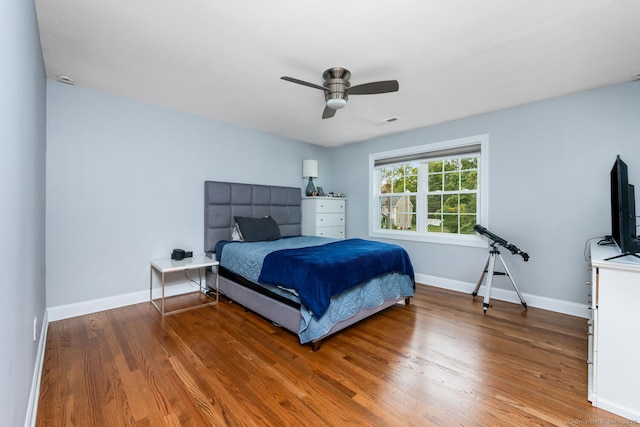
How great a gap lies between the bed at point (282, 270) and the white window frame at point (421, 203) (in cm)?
114

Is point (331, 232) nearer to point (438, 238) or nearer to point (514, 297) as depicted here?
point (438, 238)

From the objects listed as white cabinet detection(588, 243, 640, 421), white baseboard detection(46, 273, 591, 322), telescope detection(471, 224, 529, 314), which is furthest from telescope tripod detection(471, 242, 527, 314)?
white cabinet detection(588, 243, 640, 421)

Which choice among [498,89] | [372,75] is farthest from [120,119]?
[498,89]

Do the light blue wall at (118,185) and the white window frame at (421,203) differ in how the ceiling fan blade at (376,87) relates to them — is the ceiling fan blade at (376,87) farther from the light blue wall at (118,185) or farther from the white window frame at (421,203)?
the light blue wall at (118,185)

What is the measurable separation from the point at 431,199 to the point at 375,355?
9.24 ft

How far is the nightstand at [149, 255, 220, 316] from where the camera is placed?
10.1 ft

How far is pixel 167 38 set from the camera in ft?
6.86

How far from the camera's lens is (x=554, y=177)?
3.19 m

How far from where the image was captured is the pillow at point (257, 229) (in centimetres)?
379

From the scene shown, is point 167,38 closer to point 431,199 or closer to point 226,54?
point 226,54

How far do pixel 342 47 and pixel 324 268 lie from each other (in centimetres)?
179

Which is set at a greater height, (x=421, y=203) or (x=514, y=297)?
(x=421, y=203)

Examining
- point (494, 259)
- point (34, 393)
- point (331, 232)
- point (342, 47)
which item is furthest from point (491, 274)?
point (34, 393)

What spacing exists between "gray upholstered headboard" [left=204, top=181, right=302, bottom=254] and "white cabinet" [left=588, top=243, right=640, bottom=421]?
379 centimetres
